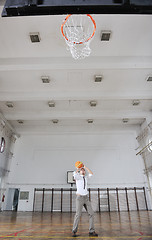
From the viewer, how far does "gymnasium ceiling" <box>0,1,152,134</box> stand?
6133 mm

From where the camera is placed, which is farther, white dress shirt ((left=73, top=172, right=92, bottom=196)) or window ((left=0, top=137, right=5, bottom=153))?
window ((left=0, top=137, right=5, bottom=153))

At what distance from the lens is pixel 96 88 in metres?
9.30

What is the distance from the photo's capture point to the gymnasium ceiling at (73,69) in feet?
20.1

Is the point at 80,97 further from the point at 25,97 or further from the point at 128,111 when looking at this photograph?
the point at 128,111

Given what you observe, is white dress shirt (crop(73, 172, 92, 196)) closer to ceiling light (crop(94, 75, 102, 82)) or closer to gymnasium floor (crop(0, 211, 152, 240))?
gymnasium floor (crop(0, 211, 152, 240))

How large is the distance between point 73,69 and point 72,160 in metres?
8.47

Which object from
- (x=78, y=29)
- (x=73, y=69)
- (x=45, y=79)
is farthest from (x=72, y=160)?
(x=78, y=29)

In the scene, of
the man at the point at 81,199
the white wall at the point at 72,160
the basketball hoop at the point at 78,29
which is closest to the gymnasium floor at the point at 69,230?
the man at the point at 81,199

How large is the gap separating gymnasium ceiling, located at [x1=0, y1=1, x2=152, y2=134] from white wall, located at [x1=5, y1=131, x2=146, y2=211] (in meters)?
3.61

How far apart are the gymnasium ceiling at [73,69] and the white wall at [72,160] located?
361 cm

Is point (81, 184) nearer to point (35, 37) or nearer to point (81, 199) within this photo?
point (81, 199)

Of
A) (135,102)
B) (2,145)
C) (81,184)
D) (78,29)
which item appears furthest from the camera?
(2,145)

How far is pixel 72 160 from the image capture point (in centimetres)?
1412

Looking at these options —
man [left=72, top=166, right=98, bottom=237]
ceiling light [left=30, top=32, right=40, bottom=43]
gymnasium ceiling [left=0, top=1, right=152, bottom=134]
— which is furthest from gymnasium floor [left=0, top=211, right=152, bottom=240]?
ceiling light [left=30, top=32, right=40, bottom=43]
